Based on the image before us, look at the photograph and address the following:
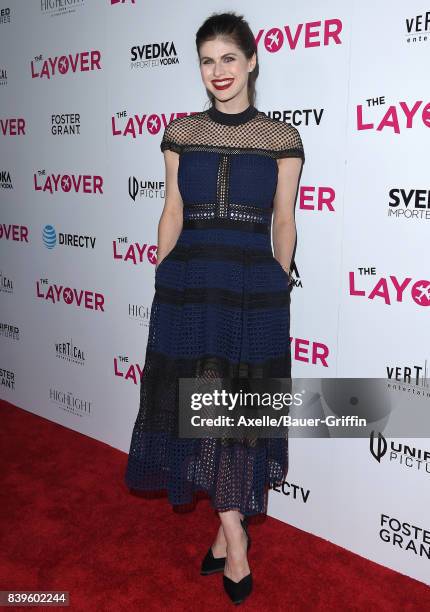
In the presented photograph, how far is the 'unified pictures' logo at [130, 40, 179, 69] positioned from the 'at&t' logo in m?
1.39

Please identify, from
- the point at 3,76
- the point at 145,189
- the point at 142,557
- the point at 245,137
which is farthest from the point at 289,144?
the point at 3,76

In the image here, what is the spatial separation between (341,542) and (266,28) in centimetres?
227

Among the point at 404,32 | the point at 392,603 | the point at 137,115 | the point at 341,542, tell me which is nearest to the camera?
the point at 404,32

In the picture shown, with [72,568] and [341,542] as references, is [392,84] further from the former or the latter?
[72,568]

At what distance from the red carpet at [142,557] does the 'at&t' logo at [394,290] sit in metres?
1.13

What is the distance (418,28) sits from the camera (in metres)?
2.08

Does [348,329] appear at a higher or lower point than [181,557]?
higher

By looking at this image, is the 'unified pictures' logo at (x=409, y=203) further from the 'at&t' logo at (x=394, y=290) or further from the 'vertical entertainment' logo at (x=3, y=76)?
the 'vertical entertainment' logo at (x=3, y=76)

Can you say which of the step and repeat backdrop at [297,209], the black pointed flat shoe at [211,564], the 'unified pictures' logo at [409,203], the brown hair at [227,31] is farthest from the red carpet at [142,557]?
the brown hair at [227,31]

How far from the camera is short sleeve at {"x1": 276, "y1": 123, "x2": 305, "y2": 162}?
2166mm

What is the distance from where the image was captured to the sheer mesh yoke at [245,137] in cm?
213

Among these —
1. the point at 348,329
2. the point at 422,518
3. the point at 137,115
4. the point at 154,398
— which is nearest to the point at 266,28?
the point at 137,115

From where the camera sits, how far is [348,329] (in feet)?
8.13

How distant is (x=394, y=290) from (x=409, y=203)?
34 cm
